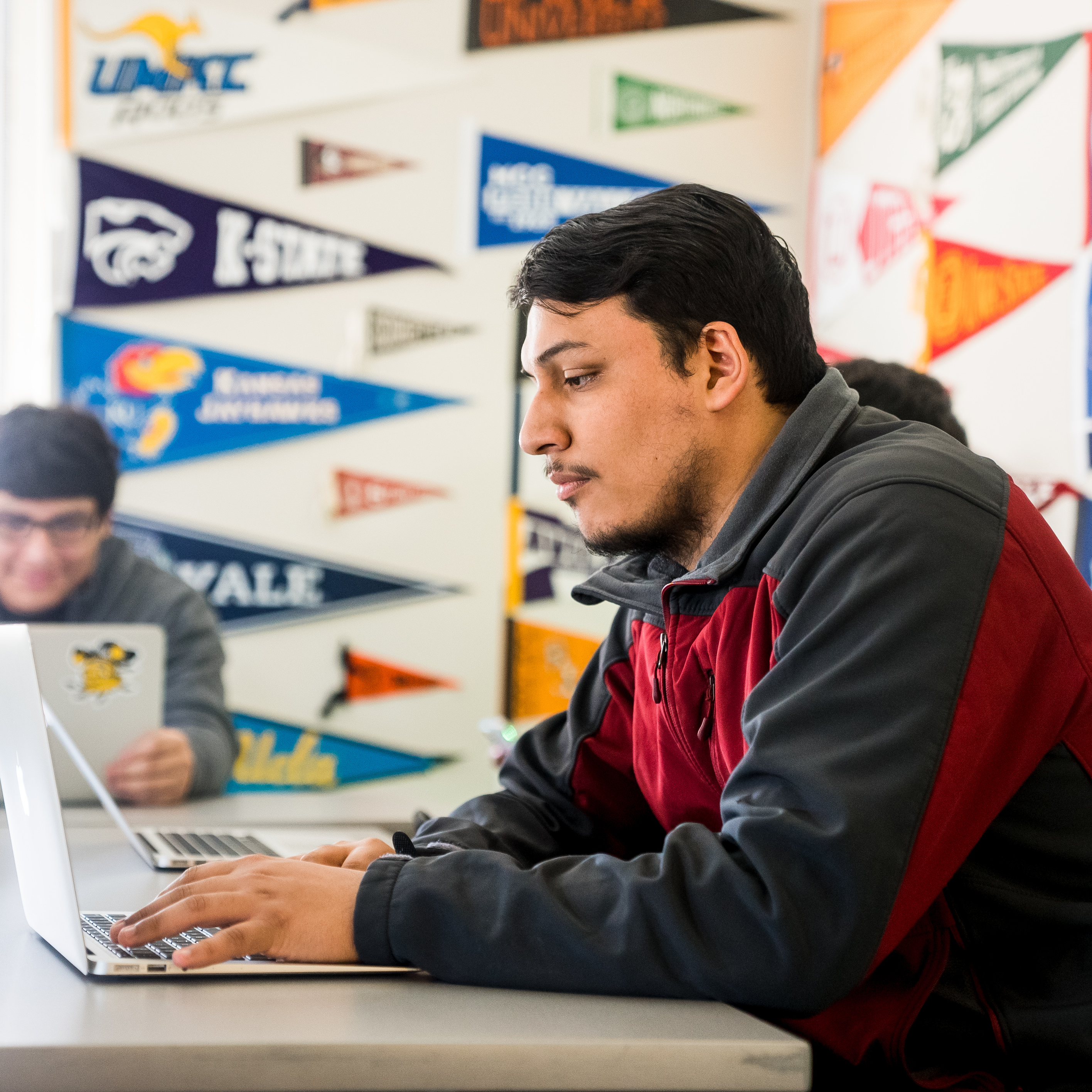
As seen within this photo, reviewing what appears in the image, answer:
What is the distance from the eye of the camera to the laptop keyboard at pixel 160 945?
0.81 metres

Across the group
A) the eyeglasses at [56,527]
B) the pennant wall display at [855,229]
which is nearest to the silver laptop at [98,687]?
the eyeglasses at [56,527]

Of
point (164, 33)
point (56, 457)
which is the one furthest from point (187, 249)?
point (56, 457)

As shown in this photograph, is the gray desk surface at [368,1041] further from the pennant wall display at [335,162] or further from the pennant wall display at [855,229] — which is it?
the pennant wall display at [335,162]

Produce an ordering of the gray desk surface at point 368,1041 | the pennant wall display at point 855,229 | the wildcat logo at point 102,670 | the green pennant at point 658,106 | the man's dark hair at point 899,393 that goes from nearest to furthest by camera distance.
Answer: the gray desk surface at point 368,1041 → the man's dark hair at point 899,393 → the wildcat logo at point 102,670 → the pennant wall display at point 855,229 → the green pennant at point 658,106

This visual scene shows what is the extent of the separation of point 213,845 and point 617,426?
2.14ft

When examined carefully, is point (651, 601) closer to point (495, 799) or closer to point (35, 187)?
point (495, 799)

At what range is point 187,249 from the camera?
114 inches

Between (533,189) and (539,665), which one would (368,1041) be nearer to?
(539,665)

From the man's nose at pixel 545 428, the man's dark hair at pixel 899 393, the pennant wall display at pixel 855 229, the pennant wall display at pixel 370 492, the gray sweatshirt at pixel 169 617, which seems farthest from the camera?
the pennant wall display at pixel 370 492

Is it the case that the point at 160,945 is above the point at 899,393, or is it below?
below

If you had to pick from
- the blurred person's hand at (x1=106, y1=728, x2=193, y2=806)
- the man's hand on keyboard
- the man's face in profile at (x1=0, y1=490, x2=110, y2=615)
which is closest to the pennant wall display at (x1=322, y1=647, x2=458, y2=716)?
the man's face in profile at (x1=0, y1=490, x2=110, y2=615)

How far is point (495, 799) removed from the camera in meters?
1.18

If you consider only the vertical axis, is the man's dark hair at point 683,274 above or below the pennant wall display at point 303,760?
above

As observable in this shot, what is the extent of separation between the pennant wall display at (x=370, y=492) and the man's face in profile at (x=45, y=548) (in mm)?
862
